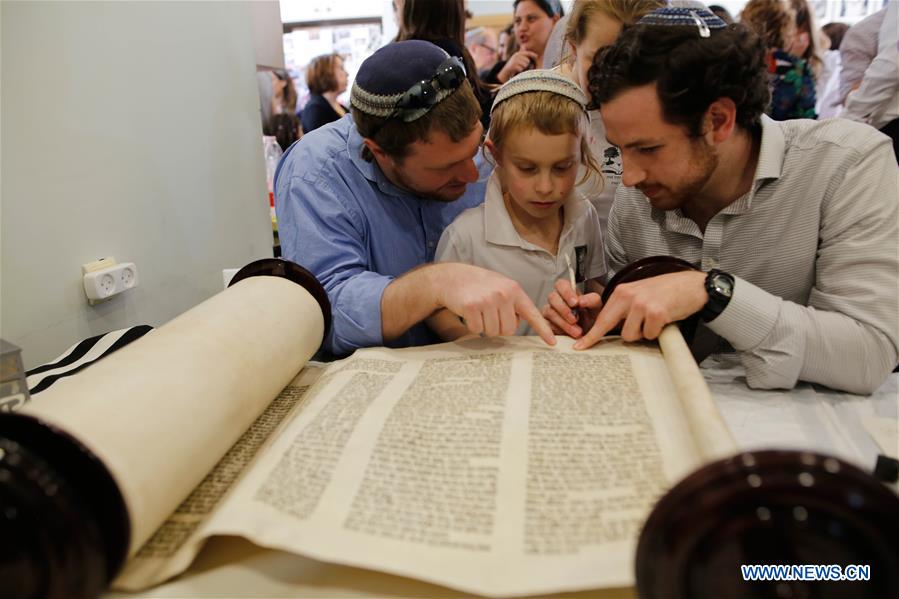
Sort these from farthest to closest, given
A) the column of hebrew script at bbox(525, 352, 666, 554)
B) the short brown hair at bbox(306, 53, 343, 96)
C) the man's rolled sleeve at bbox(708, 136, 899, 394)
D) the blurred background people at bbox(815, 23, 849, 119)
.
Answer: the blurred background people at bbox(815, 23, 849, 119) < the short brown hair at bbox(306, 53, 343, 96) < the man's rolled sleeve at bbox(708, 136, 899, 394) < the column of hebrew script at bbox(525, 352, 666, 554)

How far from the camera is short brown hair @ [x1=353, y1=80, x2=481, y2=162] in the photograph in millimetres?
1252

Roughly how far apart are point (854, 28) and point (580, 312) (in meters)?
2.99

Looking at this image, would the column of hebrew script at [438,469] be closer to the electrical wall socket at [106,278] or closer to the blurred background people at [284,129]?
the electrical wall socket at [106,278]

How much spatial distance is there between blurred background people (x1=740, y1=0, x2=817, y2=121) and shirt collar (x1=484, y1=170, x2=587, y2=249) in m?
1.79

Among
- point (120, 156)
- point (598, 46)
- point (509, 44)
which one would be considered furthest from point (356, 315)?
point (509, 44)

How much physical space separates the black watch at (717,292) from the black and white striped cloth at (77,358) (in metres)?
1.13

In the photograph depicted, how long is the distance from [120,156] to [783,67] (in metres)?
2.61

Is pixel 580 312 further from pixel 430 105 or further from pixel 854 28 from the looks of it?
pixel 854 28

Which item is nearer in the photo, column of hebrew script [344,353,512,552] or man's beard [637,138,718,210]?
column of hebrew script [344,353,512,552]

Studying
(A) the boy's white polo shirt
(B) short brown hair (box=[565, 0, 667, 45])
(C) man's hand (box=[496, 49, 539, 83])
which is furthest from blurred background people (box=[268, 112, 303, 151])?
(A) the boy's white polo shirt

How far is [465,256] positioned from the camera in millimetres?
1404

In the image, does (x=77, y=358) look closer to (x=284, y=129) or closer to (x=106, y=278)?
(x=106, y=278)

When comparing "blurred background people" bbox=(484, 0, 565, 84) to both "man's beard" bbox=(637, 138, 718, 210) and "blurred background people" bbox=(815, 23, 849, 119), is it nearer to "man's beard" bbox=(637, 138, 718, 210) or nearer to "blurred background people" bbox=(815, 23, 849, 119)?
"man's beard" bbox=(637, 138, 718, 210)

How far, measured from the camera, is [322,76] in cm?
394
